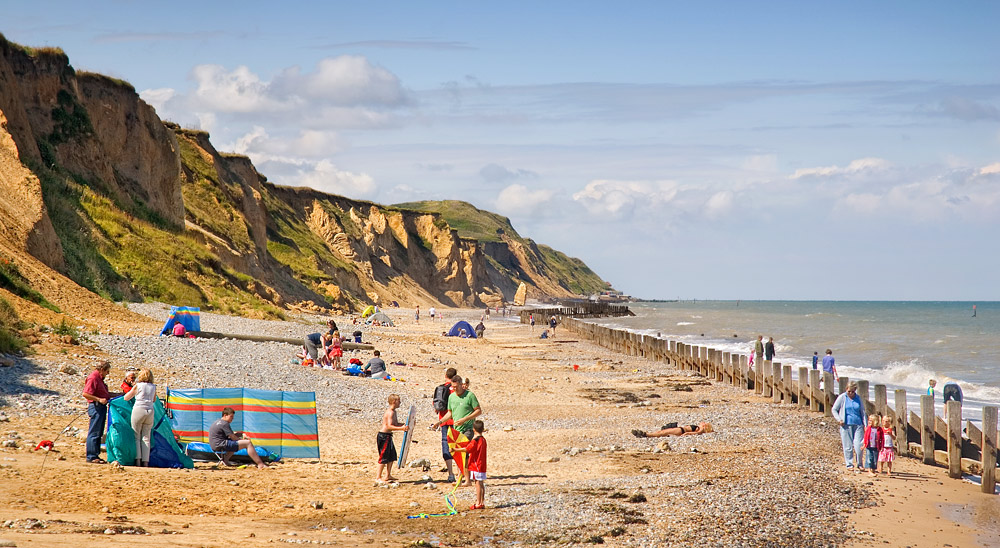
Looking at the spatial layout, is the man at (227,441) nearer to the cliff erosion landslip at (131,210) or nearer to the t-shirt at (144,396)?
the t-shirt at (144,396)

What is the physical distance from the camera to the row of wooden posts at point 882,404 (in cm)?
1354

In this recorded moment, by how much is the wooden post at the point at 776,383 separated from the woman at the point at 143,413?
56.0 ft

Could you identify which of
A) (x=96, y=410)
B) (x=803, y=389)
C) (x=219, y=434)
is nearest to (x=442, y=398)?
(x=219, y=434)

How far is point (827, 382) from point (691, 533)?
12199mm

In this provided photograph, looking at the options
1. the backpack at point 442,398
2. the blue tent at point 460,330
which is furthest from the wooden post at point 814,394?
the blue tent at point 460,330

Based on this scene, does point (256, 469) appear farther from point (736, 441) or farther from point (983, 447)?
point (983, 447)

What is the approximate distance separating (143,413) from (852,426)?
430 inches

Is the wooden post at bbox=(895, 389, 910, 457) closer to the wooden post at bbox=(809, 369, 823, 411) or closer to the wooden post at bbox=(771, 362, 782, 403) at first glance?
the wooden post at bbox=(809, 369, 823, 411)

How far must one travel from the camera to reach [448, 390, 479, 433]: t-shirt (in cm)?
1137

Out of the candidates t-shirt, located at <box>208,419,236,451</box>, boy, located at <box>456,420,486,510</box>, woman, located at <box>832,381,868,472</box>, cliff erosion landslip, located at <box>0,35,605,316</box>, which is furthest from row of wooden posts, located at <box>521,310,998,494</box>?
cliff erosion landslip, located at <box>0,35,605,316</box>

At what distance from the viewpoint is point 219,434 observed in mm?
12555

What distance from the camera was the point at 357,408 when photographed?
749 inches

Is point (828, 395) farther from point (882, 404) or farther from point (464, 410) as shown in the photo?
point (464, 410)

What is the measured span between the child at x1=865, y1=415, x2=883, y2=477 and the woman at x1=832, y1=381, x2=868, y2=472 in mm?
156
